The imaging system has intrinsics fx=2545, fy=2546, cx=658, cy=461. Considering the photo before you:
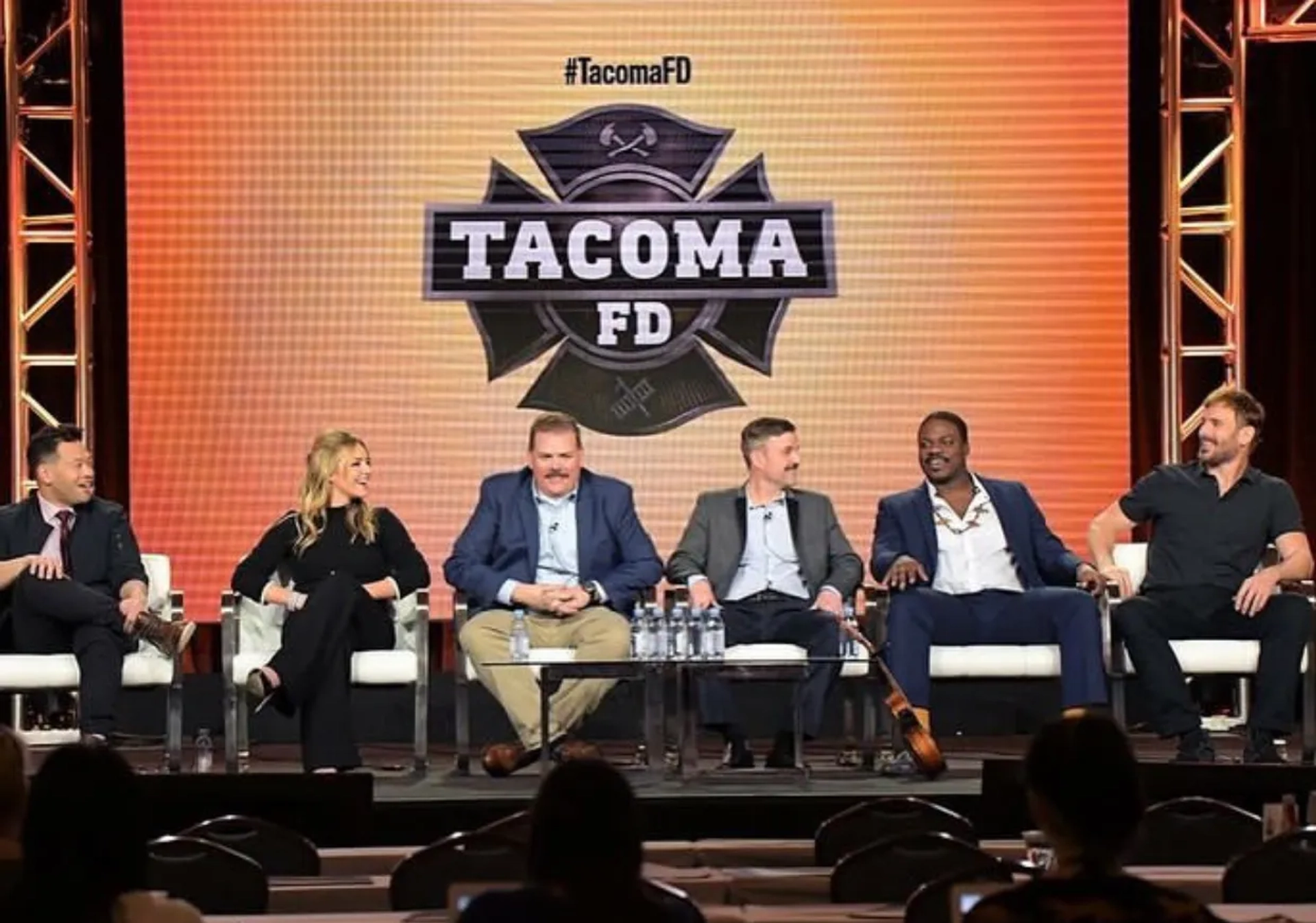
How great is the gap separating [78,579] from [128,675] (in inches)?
13.7

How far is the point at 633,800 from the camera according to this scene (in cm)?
271

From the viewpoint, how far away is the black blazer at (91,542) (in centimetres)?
732

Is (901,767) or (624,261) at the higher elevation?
(624,261)

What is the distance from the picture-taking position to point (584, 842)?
2656 millimetres

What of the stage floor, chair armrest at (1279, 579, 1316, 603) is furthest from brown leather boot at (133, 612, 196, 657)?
chair armrest at (1279, 579, 1316, 603)

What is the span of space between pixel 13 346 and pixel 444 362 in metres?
1.39

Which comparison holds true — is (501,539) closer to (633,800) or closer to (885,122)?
(885,122)

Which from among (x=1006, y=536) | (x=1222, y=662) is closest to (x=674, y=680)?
(x=1006, y=536)

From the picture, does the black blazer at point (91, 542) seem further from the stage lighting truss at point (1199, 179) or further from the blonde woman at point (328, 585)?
the stage lighting truss at point (1199, 179)

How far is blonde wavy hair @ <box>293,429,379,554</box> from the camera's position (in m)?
7.32

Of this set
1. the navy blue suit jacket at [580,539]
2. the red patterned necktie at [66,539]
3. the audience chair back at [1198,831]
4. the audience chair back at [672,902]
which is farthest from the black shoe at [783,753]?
the audience chair back at [672,902]

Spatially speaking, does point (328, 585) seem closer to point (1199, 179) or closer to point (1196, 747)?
point (1196, 747)

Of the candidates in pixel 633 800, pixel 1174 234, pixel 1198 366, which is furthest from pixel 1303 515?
pixel 633 800

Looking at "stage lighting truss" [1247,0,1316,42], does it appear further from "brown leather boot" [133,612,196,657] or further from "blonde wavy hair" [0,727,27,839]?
"blonde wavy hair" [0,727,27,839]
